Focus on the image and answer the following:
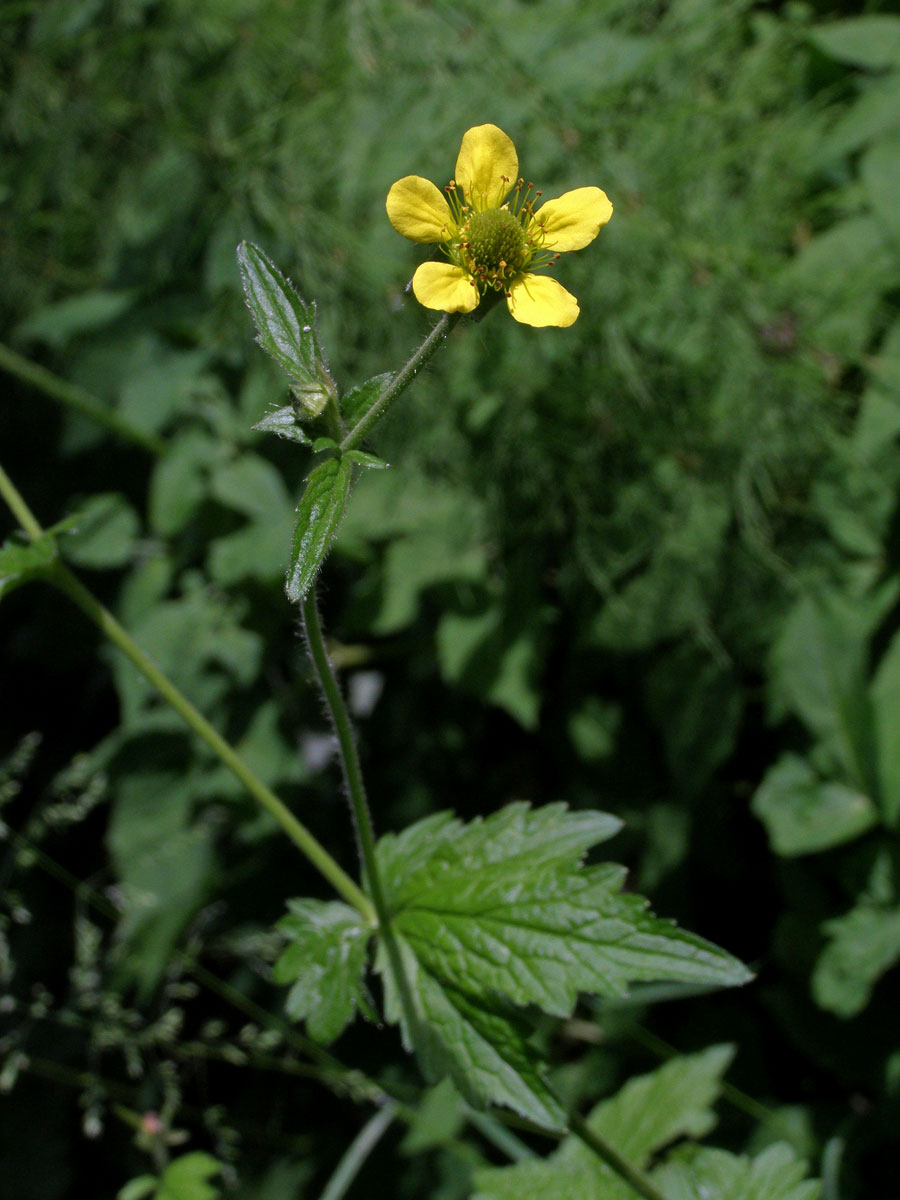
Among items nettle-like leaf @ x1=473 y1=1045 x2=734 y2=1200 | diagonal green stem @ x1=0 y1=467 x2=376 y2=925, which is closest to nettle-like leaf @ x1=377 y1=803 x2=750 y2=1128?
diagonal green stem @ x1=0 y1=467 x2=376 y2=925

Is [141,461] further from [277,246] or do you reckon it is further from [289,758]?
[289,758]

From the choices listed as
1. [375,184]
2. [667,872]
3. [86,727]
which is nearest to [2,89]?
[375,184]

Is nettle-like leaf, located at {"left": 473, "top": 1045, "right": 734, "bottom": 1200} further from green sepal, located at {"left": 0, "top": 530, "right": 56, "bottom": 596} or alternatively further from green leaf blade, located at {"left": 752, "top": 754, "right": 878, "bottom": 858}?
green sepal, located at {"left": 0, "top": 530, "right": 56, "bottom": 596}

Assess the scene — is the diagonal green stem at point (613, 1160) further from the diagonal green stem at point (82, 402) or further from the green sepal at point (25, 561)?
the diagonal green stem at point (82, 402)

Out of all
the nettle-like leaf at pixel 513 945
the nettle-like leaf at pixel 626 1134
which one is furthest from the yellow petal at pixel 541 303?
the nettle-like leaf at pixel 626 1134

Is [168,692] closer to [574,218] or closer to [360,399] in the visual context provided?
[360,399]
